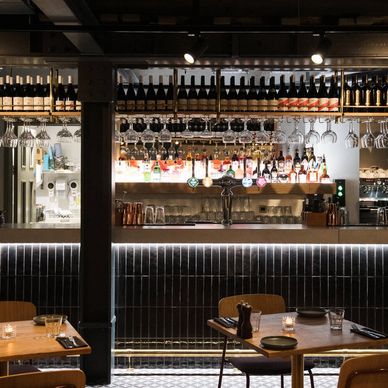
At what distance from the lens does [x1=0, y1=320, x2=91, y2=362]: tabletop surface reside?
136 inches

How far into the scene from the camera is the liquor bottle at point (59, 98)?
260 inches

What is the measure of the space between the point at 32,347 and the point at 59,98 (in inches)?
150

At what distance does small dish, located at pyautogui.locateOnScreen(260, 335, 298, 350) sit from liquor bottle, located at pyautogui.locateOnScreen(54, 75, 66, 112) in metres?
3.71

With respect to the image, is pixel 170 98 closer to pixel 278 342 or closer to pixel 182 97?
pixel 182 97

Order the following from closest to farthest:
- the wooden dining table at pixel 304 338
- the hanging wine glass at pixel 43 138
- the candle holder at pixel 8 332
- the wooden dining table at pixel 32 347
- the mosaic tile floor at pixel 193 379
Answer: the wooden dining table at pixel 32 347, the wooden dining table at pixel 304 338, the candle holder at pixel 8 332, the mosaic tile floor at pixel 193 379, the hanging wine glass at pixel 43 138

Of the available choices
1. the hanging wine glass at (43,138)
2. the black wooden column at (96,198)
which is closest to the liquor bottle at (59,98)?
the hanging wine glass at (43,138)

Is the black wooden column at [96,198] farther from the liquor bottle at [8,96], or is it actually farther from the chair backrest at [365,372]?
the chair backrest at [365,372]

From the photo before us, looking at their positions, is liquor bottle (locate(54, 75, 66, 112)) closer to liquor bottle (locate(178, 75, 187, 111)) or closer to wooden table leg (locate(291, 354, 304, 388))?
liquor bottle (locate(178, 75, 187, 111))

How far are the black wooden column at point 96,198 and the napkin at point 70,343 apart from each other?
215cm

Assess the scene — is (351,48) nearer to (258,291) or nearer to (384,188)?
(258,291)

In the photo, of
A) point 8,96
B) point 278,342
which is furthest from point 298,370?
point 8,96

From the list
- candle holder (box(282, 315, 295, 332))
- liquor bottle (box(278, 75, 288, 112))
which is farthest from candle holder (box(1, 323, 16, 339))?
liquor bottle (box(278, 75, 288, 112))

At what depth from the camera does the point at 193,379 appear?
5.93 meters

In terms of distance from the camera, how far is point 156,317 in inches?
247
